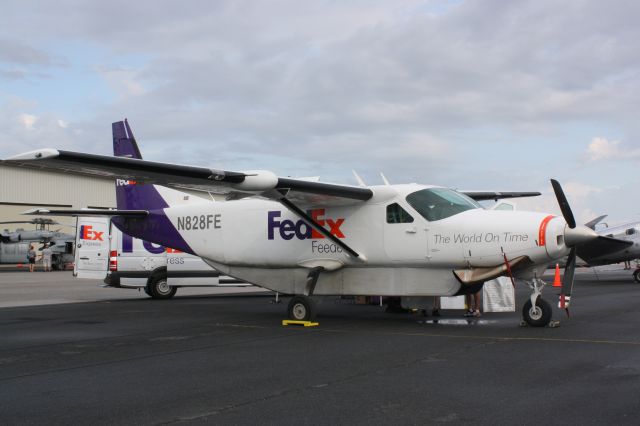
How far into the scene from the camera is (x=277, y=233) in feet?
46.0

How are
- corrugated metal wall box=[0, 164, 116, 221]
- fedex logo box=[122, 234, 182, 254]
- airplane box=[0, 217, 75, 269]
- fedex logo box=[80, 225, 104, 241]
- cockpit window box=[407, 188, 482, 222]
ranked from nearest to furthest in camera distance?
cockpit window box=[407, 188, 482, 222] → fedex logo box=[122, 234, 182, 254] → fedex logo box=[80, 225, 104, 241] → airplane box=[0, 217, 75, 269] → corrugated metal wall box=[0, 164, 116, 221]

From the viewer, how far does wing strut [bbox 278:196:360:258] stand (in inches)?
501

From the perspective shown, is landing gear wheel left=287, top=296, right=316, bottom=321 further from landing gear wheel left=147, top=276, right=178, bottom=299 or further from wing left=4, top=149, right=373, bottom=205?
landing gear wheel left=147, top=276, right=178, bottom=299

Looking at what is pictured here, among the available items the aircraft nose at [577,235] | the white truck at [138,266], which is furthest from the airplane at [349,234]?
the white truck at [138,266]

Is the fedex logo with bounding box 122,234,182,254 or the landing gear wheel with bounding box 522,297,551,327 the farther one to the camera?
the fedex logo with bounding box 122,234,182,254

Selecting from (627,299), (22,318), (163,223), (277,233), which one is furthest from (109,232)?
(627,299)

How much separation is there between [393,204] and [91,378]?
7.11m

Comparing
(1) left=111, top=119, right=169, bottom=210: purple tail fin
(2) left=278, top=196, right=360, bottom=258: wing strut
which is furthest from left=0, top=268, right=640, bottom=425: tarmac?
(1) left=111, top=119, right=169, bottom=210: purple tail fin

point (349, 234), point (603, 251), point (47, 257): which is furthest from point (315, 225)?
point (47, 257)

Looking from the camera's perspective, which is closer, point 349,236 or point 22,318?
point 349,236

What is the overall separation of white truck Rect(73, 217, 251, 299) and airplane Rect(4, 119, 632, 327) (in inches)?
182

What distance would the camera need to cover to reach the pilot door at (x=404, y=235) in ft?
40.2

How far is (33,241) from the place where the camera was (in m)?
47.8

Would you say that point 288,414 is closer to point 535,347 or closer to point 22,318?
point 535,347
